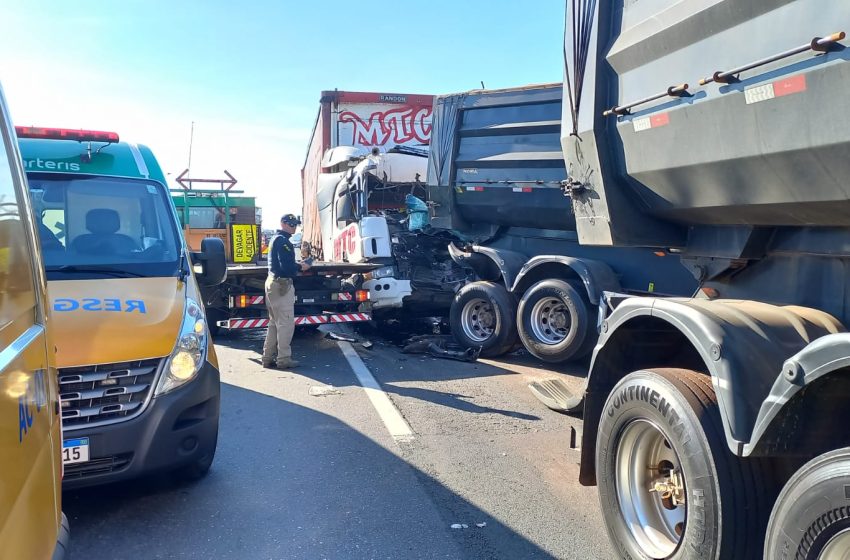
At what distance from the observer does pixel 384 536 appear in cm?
359

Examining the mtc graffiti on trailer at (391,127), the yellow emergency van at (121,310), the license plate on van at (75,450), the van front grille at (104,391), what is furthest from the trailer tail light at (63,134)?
the mtc graffiti on trailer at (391,127)

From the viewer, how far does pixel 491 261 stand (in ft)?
28.8

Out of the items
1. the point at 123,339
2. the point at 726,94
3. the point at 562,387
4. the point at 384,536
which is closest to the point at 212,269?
the point at 123,339

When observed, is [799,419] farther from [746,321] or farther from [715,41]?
[715,41]

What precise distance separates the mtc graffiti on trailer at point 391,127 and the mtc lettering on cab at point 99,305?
34.8 ft

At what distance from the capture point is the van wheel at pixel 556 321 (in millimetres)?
7055

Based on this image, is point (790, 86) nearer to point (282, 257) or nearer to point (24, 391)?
point (24, 391)

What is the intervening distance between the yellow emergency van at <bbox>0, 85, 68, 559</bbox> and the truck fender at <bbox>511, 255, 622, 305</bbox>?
5.50m

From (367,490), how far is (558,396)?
2022 millimetres

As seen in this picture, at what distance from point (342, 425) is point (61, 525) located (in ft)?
10.6

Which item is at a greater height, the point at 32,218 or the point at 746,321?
the point at 32,218

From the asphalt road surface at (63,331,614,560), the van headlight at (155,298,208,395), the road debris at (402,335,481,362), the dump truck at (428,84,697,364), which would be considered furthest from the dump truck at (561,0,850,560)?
the road debris at (402,335,481,362)

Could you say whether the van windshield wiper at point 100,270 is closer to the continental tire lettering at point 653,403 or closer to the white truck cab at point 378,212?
the continental tire lettering at point 653,403

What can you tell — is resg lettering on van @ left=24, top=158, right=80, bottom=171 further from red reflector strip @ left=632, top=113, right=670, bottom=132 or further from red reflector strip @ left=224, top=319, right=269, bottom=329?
red reflector strip @ left=224, top=319, right=269, bottom=329
